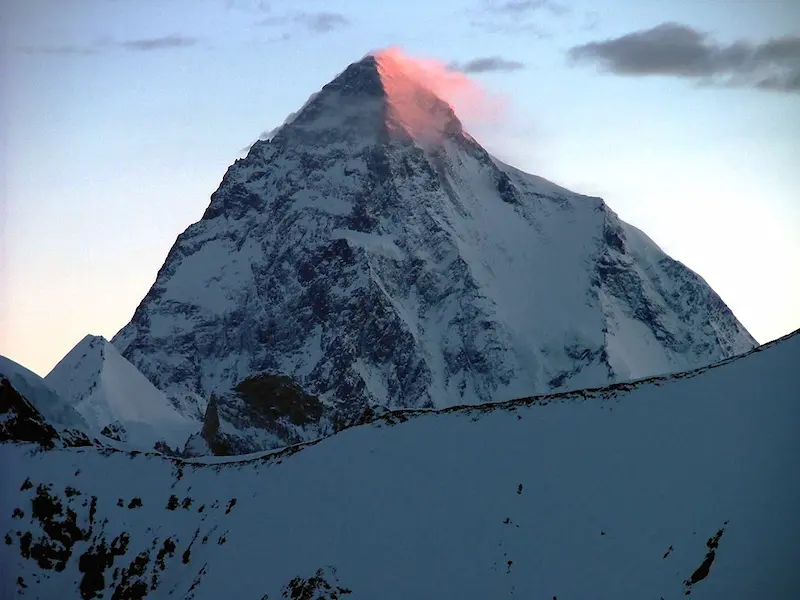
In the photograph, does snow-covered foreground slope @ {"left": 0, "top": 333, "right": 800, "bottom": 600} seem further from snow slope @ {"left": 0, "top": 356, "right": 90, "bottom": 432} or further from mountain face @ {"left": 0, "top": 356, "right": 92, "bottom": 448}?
snow slope @ {"left": 0, "top": 356, "right": 90, "bottom": 432}

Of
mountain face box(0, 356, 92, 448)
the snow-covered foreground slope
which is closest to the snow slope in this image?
mountain face box(0, 356, 92, 448)

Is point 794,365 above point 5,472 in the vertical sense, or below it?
above

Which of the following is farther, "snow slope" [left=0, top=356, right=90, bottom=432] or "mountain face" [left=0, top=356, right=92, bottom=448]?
"snow slope" [left=0, top=356, right=90, bottom=432]

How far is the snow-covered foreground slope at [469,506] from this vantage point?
78312 millimetres

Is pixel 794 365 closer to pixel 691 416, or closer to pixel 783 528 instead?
pixel 691 416

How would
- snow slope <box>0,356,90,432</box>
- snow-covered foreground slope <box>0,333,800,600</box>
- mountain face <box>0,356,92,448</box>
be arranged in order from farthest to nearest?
snow slope <box>0,356,90,432</box>, mountain face <box>0,356,92,448</box>, snow-covered foreground slope <box>0,333,800,600</box>

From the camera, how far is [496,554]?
85.3m

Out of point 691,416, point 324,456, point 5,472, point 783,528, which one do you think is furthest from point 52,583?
point 783,528

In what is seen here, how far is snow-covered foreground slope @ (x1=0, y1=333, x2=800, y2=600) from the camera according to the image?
78.3 m

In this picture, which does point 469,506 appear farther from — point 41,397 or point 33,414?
point 41,397

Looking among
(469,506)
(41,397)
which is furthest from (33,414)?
(469,506)

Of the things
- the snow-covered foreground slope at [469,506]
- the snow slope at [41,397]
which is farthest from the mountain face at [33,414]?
the snow-covered foreground slope at [469,506]

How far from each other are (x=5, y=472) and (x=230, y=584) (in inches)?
957

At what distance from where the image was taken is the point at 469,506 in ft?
297
